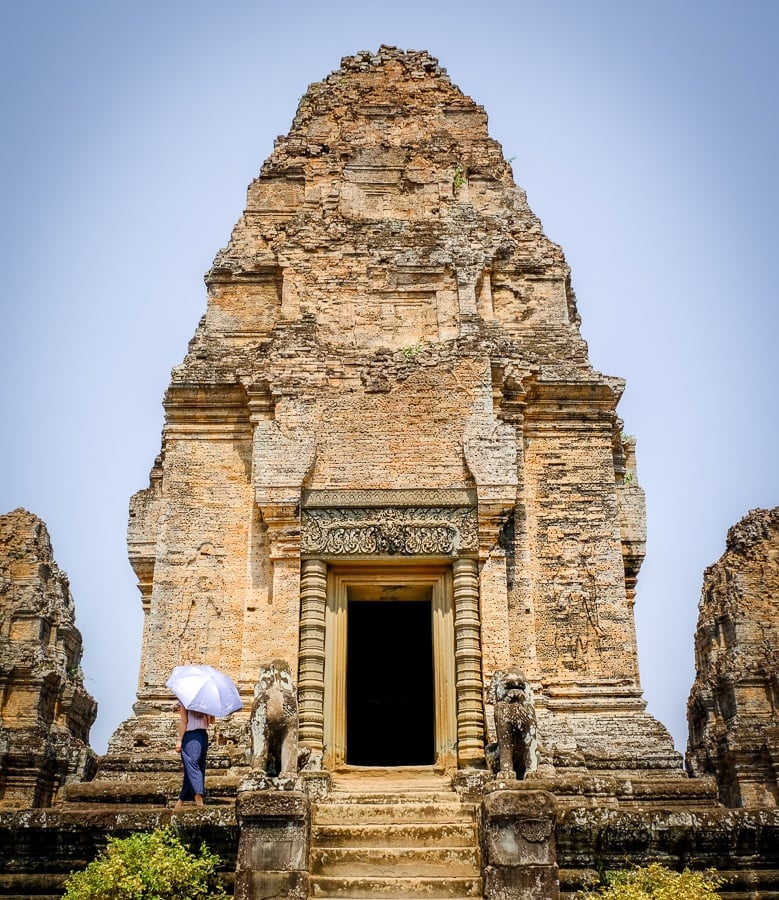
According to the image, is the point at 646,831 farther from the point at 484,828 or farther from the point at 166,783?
the point at 166,783

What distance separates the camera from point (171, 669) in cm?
1281

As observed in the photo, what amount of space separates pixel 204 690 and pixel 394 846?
255 cm

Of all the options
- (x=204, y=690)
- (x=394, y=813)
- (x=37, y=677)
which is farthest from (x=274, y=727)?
(x=37, y=677)

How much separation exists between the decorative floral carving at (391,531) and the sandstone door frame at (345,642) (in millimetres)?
243

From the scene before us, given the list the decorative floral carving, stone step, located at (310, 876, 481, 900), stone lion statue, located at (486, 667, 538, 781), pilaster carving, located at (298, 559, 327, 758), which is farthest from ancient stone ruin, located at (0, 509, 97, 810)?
stone lion statue, located at (486, 667, 538, 781)

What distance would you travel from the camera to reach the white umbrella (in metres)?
10.6

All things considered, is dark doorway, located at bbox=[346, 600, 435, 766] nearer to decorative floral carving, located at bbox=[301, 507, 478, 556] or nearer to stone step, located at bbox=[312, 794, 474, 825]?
decorative floral carving, located at bbox=[301, 507, 478, 556]

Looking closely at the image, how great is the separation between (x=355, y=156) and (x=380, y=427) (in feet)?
17.8

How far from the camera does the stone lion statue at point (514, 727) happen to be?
1009cm

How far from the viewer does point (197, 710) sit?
10500mm

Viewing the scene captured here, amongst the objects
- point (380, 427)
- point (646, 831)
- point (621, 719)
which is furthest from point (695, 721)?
point (646, 831)

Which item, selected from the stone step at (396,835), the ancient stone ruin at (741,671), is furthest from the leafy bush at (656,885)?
the ancient stone ruin at (741,671)

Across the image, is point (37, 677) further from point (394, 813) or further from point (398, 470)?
point (394, 813)

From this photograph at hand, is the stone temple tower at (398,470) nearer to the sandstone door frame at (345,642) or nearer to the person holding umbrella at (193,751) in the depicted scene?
the sandstone door frame at (345,642)
